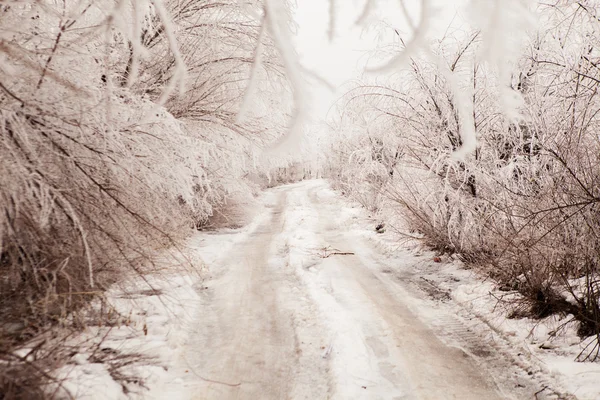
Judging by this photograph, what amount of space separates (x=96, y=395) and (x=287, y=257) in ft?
18.9

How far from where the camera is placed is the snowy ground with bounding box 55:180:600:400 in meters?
3.45

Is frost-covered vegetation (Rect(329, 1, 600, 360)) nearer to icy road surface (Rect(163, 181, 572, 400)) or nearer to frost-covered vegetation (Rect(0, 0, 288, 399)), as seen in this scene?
icy road surface (Rect(163, 181, 572, 400))

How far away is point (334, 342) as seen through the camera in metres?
4.34

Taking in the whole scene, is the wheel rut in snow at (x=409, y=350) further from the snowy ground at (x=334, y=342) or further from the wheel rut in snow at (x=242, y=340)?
the wheel rut in snow at (x=242, y=340)

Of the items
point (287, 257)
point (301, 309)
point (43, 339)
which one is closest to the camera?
point (43, 339)

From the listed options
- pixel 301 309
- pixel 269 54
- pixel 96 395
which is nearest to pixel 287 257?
pixel 301 309

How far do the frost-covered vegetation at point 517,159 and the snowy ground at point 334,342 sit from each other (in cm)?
54

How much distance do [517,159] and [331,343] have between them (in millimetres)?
4800

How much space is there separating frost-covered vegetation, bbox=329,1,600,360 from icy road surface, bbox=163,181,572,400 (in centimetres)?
104

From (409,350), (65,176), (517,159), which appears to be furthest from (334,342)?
(517,159)

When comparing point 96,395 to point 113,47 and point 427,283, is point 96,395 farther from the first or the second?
point 427,283

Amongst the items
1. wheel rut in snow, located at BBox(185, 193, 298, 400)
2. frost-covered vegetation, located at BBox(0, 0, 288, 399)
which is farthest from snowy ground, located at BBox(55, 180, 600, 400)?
frost-covered vegetation, located at BBox(0, 0, 288, 399)

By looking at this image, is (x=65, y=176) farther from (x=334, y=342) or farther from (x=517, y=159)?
(x=517, y=159)

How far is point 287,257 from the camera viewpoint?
8.48 meters
